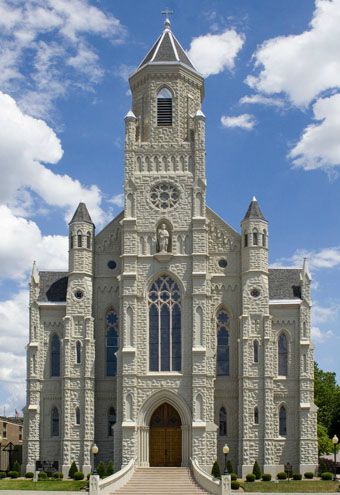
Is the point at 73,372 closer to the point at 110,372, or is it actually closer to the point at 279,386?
the point at 110,372

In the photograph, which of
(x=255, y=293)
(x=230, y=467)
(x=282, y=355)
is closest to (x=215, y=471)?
(x=230, y=467)

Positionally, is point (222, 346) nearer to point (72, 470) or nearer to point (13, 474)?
point (72, 470)

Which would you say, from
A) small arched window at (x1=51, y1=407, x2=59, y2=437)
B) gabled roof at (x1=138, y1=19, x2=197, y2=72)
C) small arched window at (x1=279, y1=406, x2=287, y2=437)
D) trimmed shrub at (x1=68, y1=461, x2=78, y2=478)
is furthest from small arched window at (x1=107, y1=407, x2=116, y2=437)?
gabled roof at (x1=138, y1=19, x2=197, y2=72)

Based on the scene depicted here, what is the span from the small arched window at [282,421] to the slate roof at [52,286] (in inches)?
687

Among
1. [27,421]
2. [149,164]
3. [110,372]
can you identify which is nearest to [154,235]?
[149,164]

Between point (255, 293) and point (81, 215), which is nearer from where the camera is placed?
point (255, 293)

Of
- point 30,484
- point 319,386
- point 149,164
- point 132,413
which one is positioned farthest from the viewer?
point 319,386

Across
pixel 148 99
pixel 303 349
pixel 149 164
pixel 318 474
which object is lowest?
pixel 318 474

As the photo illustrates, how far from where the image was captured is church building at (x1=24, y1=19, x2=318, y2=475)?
56250mm

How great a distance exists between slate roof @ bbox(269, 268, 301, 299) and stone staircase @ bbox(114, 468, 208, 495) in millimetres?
14231

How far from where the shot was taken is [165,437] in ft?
186

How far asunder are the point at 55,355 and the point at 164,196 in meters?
13.8

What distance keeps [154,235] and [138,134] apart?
853 centimetres

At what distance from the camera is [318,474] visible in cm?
5634
